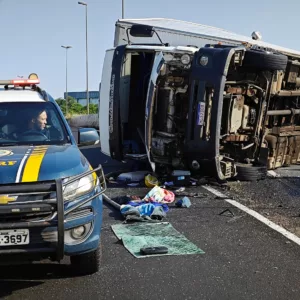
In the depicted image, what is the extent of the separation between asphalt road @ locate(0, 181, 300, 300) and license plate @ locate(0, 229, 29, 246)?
0.57m

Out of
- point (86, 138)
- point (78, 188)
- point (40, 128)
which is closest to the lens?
point (78, 188)

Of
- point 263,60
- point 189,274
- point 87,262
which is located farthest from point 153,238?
point 263,60

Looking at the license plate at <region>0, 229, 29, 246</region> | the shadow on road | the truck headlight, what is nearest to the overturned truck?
the truck headlight

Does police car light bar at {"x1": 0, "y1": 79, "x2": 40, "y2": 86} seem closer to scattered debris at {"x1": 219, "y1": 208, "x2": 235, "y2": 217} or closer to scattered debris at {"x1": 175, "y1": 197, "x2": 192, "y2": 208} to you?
scattered debris at {"x1": 175, "y1": 197, "x2": 192, "y2": 208}

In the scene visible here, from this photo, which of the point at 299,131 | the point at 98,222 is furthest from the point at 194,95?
the point at 98,222

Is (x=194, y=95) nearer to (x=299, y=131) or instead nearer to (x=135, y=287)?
(x=299, y=131)

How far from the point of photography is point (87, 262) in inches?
170

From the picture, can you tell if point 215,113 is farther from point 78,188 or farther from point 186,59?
point 78,188

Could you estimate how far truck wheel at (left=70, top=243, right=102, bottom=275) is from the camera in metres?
4.30

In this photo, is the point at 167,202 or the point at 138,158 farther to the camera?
the point at 138,158

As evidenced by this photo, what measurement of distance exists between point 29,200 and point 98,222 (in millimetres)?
673

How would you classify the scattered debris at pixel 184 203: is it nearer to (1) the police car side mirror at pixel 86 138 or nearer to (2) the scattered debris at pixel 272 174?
(1) the police car side mirror at pixel 86 138

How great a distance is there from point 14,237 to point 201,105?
15.5ft

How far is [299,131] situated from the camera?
10141 millimetres
